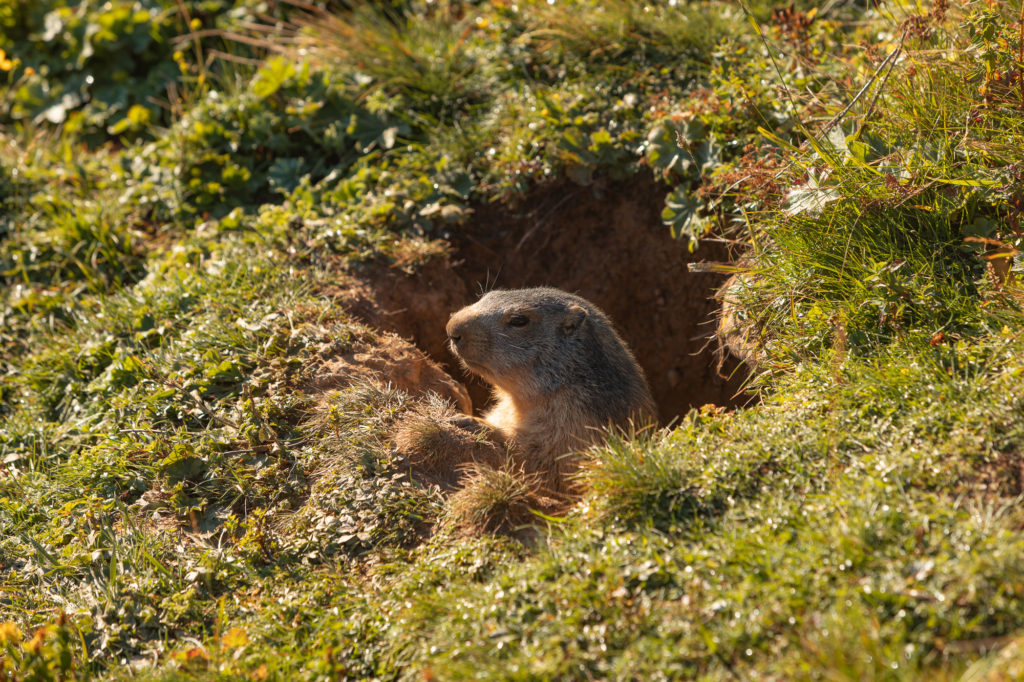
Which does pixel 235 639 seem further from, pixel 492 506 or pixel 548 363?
pixel 548 363

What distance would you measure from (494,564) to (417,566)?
0.40m

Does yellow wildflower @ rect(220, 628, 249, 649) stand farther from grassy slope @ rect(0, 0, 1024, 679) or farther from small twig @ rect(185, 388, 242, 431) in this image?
small twig @ rect(185, 388, 242, 431)

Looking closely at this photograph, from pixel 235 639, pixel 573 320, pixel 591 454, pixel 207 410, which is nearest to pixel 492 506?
pixel 591 454

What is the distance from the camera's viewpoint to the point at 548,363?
562cm

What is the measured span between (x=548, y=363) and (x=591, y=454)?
1.34m

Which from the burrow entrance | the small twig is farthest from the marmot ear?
the small twig

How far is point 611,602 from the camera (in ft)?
11.0

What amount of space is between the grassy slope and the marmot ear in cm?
105

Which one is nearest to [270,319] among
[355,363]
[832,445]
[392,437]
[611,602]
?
[355,363]

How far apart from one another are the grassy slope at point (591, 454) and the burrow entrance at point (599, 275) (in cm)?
32

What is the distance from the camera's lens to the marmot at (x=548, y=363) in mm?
5469

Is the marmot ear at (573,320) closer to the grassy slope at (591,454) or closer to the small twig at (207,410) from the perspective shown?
the grassy slope at (591,454)

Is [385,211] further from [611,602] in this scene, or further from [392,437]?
[611,602]

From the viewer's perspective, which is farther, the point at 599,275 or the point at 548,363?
the point at 599,275
